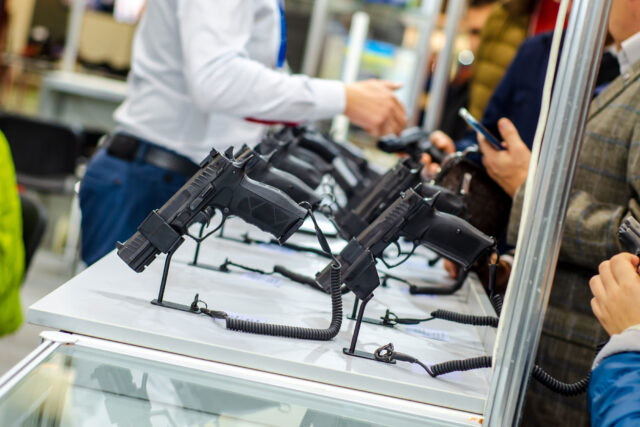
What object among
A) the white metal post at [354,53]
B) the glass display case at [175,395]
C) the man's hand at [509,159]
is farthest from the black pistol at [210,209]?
the white metal post at [354,53]

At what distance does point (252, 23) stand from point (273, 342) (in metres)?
1.06

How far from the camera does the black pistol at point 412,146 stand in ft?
7.54

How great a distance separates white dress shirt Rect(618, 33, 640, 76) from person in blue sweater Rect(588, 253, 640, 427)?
617mm

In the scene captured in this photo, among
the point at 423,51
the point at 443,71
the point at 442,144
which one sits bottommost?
the point at 442,144

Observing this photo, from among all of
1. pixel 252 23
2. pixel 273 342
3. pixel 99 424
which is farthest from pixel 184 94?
pixel 99 424

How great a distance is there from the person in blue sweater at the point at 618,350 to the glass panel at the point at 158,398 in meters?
0.32

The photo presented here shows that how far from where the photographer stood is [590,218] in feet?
5.00

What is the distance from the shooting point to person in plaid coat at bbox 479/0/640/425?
60.2 inches

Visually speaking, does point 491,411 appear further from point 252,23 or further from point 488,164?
point 252,23

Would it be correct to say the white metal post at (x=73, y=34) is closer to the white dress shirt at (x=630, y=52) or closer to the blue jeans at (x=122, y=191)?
the blue jeans at (x=122, y=191)

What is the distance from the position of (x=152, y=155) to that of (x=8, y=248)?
468mm

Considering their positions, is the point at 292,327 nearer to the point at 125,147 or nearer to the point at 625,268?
the point at 625,268

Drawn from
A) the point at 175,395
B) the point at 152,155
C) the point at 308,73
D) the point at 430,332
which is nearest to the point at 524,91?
the point at 152,155

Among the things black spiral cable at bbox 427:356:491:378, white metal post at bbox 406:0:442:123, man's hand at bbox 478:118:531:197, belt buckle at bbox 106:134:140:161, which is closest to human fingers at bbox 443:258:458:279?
man's hand at bbox 478:118:531:197
